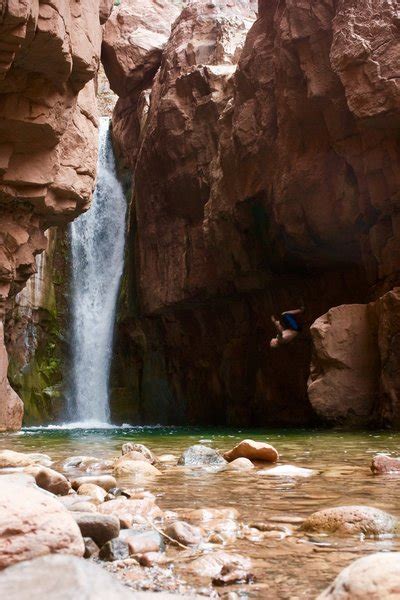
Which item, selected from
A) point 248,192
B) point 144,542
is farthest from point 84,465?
point 248,192

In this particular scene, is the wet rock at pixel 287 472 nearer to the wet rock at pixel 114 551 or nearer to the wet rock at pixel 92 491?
the wet rock at pixel 92 491

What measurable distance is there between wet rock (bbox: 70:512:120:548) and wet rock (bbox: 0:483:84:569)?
1.23 ft

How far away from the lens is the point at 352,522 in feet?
10.6

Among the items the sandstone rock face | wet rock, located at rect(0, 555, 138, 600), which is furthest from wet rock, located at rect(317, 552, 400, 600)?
the sandstone rock face

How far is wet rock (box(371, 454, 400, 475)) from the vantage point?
558 cm

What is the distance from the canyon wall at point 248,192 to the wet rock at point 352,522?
11402 millimetres

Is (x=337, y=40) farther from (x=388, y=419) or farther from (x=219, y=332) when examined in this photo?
(x=219, y=332)

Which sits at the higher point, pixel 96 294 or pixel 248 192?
pixel 248 192

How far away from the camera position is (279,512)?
12.5 feet

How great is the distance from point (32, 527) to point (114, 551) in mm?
506

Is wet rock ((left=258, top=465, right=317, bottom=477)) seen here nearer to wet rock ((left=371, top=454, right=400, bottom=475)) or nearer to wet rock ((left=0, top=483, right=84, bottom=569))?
wet rock ((left=371, top=454, right=400, bottom=475))

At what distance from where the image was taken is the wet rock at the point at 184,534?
3037mm

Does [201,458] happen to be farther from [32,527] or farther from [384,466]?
[32,527]

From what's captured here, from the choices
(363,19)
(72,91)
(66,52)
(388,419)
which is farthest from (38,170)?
(388,419)
